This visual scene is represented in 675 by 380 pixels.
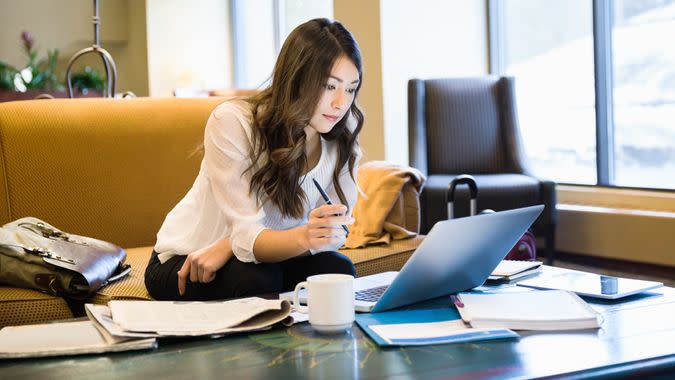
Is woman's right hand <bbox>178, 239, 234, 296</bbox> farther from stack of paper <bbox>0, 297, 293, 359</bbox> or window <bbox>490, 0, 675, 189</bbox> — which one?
window <bbox>490, 0, 675, 189</bbox>

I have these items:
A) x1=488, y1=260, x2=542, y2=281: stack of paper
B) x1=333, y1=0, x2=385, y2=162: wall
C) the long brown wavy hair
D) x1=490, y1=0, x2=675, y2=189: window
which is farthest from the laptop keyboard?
x1=333, y1=0, x2=385, y2=162: wall

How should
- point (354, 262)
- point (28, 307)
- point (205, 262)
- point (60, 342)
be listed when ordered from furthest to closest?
1. point (354, 262)
2. point (28, 307)
3. point (205, 262)
4. point (60, 342)

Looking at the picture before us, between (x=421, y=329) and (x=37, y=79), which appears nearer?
(x=421, y=329)

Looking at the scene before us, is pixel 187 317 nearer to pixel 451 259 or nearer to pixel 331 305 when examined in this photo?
pixel 331 305

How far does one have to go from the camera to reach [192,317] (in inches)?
52.5

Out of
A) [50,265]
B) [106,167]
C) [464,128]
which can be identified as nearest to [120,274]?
[50,265]

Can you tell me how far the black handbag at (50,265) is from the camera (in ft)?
6.49

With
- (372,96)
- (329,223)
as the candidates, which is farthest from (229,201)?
(372,96)

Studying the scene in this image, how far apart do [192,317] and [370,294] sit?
34cm

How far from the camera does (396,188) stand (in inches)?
106

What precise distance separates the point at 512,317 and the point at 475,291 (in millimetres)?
286

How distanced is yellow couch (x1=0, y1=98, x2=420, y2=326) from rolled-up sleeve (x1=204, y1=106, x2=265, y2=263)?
1.88 ft

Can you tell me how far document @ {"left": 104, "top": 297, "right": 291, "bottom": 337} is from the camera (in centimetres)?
125

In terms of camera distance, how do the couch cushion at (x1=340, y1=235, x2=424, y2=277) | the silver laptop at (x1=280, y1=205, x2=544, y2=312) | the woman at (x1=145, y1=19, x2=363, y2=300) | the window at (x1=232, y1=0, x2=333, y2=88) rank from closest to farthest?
the silver laptop at (x1=280, y1=205, x2=544, y2=312) < the woman at (x1=145, y1=19, x2=363, y2=300) < the couch cushion at (x1=340, y1=235, x2=424, y2=277) < the window at (x1=232, y1=0, x2=333, y2=88)
